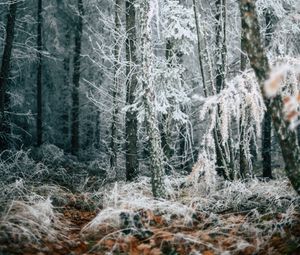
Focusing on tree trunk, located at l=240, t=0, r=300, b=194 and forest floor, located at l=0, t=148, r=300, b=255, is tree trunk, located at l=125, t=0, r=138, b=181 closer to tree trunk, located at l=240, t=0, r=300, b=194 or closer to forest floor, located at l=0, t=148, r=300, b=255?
forest floor, located at l=0, t=148, r=300, b=255

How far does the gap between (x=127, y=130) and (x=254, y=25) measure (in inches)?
281

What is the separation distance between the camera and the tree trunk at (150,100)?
23.8 ft

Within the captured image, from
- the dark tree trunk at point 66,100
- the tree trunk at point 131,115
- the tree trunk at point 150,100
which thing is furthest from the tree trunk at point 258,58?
the dark tree trunk at point 66,100

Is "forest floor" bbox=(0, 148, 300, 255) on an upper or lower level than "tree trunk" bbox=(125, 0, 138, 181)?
lower

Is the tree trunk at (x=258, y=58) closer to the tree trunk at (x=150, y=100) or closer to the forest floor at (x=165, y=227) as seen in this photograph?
the forest floor at (x=165, y=227)

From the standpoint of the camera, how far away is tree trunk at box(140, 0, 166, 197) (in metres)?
7.26

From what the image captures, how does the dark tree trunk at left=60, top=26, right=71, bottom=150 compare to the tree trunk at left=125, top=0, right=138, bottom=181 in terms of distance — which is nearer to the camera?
the tree trunk at left=125, top=0, right=138, bottom=181

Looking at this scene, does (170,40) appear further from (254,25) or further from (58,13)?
(58,13)

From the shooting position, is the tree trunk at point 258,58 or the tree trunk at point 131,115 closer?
the tree trunk at point 258,58

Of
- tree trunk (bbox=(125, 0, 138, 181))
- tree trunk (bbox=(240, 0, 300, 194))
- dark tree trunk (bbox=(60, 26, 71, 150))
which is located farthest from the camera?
dark tree trunk (bbox=(60, 26, 71, 150))

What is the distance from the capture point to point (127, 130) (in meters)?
11.6

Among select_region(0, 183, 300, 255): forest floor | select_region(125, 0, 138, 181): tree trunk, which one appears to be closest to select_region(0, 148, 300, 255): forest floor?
select_region(0, 183, 300, 255): forest floor

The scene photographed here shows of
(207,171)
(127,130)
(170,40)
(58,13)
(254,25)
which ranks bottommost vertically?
(207,171)

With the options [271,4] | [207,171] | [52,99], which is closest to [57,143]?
[52,99]
